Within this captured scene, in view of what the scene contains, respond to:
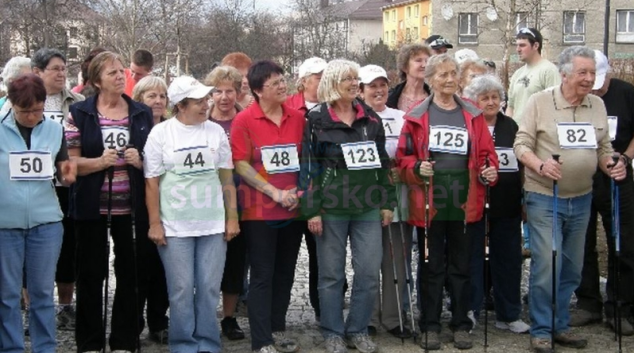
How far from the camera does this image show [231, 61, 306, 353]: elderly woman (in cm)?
610

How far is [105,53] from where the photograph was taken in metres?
6.10

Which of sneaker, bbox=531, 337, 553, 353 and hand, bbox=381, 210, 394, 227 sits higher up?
hand, bbox=381, 210, 394, 227

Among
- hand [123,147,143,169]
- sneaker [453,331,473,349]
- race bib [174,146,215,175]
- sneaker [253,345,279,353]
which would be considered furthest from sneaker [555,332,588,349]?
hand [123,147,143,169]

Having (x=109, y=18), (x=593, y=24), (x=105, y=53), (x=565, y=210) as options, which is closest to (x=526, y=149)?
(x=565, y=210)

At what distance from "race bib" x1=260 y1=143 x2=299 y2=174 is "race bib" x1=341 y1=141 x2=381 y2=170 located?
0.37 meters

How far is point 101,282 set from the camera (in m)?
6.06

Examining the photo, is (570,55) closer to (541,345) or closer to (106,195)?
(541,345)

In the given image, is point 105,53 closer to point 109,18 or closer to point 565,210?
point 565,210

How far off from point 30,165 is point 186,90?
46.8 inches

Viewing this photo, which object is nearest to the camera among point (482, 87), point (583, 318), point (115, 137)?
point (115, 137)

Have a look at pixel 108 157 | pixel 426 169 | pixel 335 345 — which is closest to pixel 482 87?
pixel 426 169

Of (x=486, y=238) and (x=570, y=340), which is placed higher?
(x=486, y=238)

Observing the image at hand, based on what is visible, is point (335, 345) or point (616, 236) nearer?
point (335, 345)

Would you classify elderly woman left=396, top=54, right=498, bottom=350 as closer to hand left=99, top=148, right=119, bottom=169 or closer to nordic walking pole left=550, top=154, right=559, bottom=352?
nordic walking pole left=550, top=154, right=559, bottom=352
